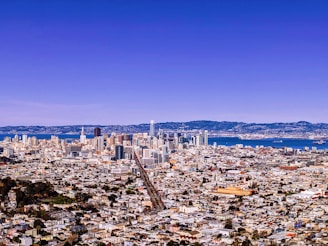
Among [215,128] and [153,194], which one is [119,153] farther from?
[215,128]

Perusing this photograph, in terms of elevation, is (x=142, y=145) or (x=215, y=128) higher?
(x=215, y=128)

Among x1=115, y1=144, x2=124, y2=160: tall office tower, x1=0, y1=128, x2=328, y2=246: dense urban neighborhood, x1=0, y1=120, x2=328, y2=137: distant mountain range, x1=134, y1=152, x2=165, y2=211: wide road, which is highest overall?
Answer: x1=0, y1=120, x2=328, y2=137: distant mountain range

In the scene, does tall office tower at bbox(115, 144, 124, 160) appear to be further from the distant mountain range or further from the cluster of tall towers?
the distant mountain range

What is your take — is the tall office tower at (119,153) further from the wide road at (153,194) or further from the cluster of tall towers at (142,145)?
the wide road at (153,194)

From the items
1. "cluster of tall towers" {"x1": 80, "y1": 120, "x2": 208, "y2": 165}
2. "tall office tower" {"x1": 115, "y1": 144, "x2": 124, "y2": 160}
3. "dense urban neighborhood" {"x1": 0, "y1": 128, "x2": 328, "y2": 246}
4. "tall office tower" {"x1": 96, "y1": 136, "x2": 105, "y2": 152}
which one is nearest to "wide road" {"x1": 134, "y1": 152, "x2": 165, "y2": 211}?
"dense urban neighborhood" {"x1": 0, "y1": 128, "x2": 328, "y2": 246}

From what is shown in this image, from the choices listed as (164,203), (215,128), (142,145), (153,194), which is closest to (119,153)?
(142,145)

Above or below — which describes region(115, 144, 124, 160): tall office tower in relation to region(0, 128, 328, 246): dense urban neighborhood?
above

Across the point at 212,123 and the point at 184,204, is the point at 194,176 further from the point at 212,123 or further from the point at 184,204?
the point at 212,123

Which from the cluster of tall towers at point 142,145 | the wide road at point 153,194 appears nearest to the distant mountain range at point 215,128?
the cluster of tall towers at point 142,145
